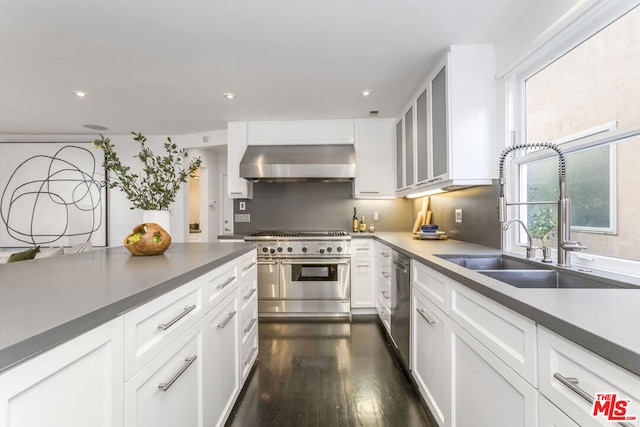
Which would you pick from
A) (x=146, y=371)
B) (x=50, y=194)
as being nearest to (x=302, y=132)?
(x=146, y=371)

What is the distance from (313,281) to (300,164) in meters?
1.37

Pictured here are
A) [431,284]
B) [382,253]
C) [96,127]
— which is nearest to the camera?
[431,284]

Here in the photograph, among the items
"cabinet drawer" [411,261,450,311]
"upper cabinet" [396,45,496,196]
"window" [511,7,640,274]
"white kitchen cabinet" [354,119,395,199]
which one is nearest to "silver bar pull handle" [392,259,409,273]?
"cabinet drawer" [411,261,450,311]

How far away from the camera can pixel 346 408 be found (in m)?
1.75

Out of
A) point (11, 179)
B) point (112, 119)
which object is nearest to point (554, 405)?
point (112, 119)

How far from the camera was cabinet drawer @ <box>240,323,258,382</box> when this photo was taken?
6.20 feet

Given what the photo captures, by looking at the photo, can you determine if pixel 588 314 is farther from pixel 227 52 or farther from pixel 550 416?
pixel 227 52

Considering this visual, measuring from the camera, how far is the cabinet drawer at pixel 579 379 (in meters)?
0.55

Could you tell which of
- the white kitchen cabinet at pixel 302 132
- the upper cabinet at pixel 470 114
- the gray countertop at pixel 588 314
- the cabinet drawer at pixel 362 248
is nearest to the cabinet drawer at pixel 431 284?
the gray countertop at pixel 588 314

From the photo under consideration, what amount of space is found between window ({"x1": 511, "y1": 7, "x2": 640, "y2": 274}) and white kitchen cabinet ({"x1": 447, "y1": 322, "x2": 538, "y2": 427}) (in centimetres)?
75

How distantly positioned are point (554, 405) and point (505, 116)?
1824mm

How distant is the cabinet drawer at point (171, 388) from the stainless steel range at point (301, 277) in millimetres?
2036

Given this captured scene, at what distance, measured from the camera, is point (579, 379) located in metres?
0.65

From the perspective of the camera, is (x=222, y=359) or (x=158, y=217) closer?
(x=222, y=359)
